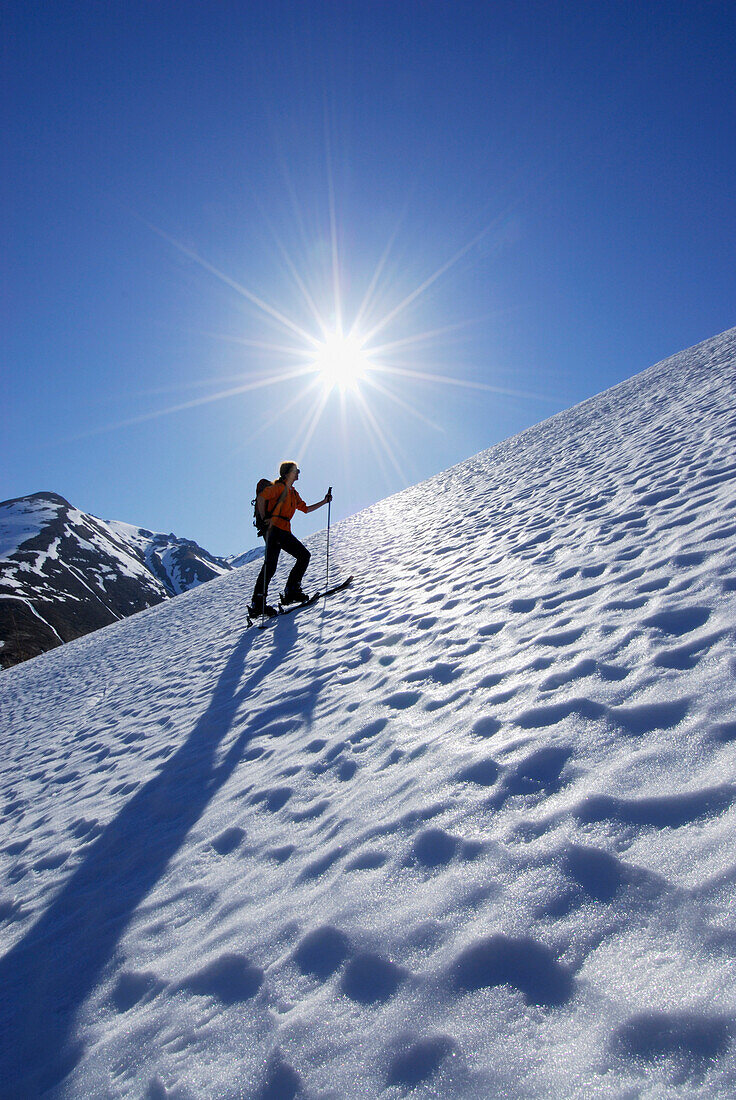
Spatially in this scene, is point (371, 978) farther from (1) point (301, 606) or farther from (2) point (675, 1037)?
(1) point (301, 606)

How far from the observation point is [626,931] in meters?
1.63

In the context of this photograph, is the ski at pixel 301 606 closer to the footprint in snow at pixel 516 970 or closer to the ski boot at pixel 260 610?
the ski boot at pixel 260 610

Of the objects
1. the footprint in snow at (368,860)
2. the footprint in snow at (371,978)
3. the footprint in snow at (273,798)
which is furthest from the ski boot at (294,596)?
the footprint in snow at (371,978)

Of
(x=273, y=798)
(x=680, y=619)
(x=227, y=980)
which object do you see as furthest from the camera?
(x=273, y=798)

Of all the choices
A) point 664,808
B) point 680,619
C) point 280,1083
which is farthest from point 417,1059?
point 680,619

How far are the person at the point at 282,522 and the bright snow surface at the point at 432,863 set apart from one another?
3.67m

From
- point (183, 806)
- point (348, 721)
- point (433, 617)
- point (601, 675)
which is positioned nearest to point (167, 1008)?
point (183, 806)

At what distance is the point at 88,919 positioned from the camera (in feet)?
9.70

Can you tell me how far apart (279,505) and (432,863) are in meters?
7.48

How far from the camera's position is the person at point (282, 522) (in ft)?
29.9

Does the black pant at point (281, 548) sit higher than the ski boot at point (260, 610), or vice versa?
the black pant at point (281, 548)

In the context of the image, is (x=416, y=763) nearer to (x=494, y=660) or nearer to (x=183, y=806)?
(x=494, y=660)

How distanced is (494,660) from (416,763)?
1.21 meters

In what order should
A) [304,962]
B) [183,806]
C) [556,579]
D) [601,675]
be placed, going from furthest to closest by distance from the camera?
[556,579], [183,806], [601,675], [304,962]
